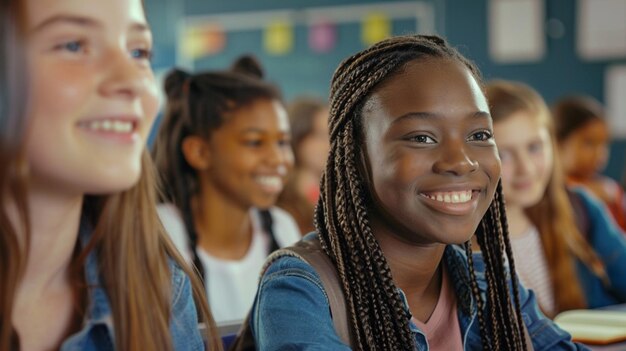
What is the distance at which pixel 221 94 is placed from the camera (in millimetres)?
2557

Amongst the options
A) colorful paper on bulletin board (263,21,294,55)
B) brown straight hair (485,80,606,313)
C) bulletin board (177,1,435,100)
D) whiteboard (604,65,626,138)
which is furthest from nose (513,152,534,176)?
colorful paper on bulletin board (263,21,294,55)

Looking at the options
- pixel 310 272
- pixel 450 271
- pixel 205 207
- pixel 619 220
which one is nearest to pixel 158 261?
pixel 310 272

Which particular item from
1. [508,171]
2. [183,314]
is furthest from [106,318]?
[508,171]

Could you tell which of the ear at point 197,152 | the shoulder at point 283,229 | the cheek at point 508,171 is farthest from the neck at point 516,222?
the ear at point 197,152

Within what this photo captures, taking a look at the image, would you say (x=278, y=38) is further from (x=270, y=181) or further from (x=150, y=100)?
(x=150, y=100)

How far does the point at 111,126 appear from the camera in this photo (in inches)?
36.5

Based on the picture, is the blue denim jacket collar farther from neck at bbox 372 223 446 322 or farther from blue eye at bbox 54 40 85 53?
neck at bbox 372 223 446 322

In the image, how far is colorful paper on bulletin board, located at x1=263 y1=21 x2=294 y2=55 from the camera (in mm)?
6227

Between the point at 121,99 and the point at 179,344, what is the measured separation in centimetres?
35

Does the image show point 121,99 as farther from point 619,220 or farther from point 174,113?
point 619,220

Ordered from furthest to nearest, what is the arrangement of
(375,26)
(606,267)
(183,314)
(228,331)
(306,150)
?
(375,26), (306,150), (606,267), (228,331), (183,314)

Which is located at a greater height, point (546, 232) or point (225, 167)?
point (225, 167)

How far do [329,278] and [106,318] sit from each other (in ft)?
1.12

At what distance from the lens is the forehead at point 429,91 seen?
47.6 inches
